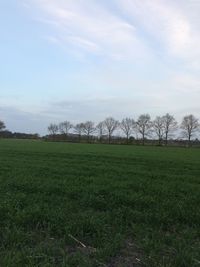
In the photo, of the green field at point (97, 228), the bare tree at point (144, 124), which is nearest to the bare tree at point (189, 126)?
the bare tree at point (144, 124)

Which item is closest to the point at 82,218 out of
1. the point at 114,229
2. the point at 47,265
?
the point at 114,229

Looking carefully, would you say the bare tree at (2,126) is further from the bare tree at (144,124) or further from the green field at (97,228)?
the green field at (97,228)

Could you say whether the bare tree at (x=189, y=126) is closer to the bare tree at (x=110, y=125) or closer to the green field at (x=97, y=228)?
the bare tree at (x=110, y=125)

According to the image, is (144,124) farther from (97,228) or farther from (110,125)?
(97,228)

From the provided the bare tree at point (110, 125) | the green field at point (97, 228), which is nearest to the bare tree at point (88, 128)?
the bare tree at point (110, 125)

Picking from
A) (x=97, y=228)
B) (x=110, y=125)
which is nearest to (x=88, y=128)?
(x=110, y=125)

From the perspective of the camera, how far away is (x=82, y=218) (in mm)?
8484

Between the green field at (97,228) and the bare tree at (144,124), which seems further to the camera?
the bare tree at (144,124)

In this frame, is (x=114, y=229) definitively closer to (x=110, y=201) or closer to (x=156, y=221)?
(x=156, y=221)

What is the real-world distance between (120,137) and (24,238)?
16587cm

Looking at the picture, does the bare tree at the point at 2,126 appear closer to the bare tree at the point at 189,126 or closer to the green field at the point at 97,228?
the bare tree at the point at 189,126

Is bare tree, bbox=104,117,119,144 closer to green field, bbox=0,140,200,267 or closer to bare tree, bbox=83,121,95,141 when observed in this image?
bare tree, bbox=83,121,95,141

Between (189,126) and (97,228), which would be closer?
(97,228)

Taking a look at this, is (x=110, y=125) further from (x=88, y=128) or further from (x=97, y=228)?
(x=97, y=228)
